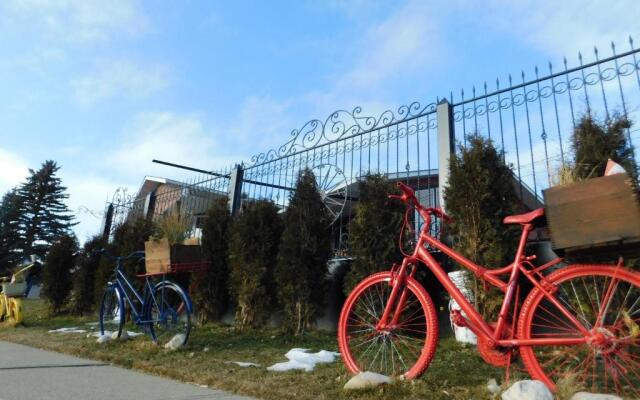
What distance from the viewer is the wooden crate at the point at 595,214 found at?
2195 millimetres

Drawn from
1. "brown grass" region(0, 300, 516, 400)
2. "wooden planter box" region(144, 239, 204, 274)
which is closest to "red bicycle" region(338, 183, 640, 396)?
"brown grass" region(0, 300, 516, 400)

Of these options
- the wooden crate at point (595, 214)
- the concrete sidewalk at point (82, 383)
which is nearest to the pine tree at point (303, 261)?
the concrete sidewalk at point (82, 383)

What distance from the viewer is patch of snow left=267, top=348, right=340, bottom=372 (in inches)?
144

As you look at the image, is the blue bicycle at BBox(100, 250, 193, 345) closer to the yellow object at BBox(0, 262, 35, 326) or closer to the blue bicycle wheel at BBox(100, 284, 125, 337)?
the blue bicycle wheel at BBox(100, 284, 125, 337)

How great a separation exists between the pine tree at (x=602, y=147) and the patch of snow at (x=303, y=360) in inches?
107

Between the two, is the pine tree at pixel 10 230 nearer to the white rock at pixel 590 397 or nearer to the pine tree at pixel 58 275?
the pine tree at pixel 58 275

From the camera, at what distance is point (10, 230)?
3712 centimetres

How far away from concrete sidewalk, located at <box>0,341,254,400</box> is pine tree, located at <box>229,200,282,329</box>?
225 centimetres

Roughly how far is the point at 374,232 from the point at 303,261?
1.10 m

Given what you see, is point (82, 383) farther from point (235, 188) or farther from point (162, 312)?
point (235, 188)

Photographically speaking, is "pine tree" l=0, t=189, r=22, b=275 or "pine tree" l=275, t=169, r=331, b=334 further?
"pine tree" l=0, t=189, r=22, b=275

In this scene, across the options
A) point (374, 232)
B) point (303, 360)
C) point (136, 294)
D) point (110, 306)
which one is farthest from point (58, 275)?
point (303, 360)

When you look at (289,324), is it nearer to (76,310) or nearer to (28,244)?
(76,310)

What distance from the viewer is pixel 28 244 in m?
37.2
